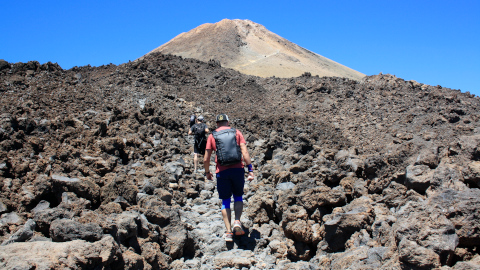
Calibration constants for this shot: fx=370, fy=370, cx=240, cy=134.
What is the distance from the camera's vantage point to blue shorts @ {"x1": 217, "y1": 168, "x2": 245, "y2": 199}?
4918 millimetres

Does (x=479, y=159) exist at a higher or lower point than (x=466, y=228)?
higher

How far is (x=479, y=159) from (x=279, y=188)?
296 cm

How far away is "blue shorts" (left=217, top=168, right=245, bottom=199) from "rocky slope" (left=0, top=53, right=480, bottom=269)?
616mm

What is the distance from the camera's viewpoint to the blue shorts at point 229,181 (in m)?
4.92

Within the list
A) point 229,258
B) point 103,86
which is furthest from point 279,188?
point 103,86

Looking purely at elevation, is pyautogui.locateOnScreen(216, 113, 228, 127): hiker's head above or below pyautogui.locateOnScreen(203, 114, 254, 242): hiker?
above

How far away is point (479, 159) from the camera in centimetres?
430

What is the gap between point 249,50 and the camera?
5888cm

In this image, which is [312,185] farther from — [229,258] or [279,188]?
[229,258]

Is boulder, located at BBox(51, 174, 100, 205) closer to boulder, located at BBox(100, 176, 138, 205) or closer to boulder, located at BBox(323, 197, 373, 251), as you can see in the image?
boulder, located at BBox(100, 176, 138, 205)

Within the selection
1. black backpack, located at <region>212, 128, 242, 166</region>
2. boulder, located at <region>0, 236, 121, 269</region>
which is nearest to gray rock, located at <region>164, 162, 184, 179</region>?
black backpack, located at <region>212, 128, 242, 166</region>

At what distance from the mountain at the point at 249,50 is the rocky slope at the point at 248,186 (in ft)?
110

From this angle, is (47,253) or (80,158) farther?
(80,158)

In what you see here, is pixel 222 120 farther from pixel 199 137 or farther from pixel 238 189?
pixel 199 137
